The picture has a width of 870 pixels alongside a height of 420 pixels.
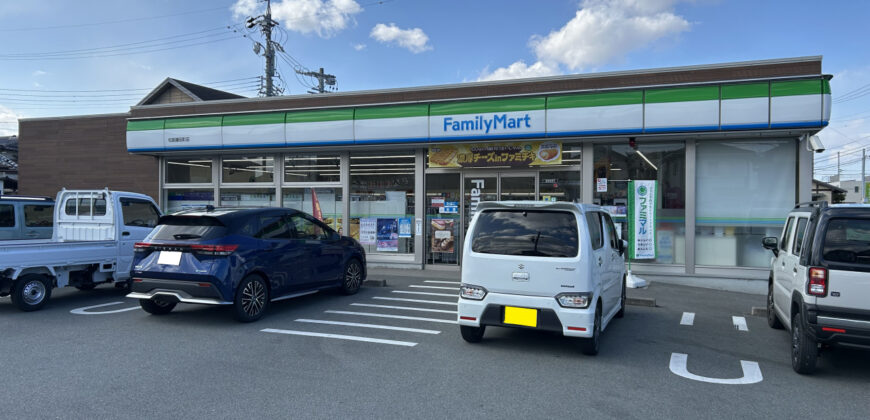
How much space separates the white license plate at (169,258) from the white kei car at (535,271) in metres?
4.02

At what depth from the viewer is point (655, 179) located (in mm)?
11969

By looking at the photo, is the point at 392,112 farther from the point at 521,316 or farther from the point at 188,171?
the point at 521,316

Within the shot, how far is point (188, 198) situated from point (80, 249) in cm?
786

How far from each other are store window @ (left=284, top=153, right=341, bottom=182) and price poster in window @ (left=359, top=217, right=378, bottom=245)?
1405mm

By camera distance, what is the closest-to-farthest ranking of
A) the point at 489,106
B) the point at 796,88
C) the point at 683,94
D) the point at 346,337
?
the point at 346,337
the point at 796,88
the point at 683,94
the point at 489,106

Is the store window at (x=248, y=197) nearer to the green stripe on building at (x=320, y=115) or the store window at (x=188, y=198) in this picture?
the store window at (x=188, y=198)

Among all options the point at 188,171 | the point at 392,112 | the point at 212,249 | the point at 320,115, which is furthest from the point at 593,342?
the point at 188,171

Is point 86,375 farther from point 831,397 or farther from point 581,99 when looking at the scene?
point 581,99

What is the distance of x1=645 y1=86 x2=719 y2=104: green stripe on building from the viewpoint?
35.2ft

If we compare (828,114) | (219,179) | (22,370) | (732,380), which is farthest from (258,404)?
(219,179)

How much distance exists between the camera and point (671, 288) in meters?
11.0

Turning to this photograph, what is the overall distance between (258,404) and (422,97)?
10.2m

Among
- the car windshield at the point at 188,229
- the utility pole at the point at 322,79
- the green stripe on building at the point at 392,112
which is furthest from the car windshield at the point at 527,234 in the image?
the utility pole at the point at 322,79

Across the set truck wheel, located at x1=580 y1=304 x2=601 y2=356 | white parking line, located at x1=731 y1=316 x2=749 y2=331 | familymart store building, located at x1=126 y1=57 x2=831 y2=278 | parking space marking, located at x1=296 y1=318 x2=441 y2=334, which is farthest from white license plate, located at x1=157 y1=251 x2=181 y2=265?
white parking line, located at x1=731 y1=316 x2=749 y2=331
